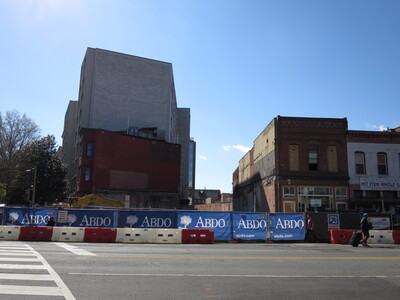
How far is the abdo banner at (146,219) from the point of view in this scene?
20.7m

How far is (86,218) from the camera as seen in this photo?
2080cm

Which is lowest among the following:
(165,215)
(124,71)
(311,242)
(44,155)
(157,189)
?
(311,242)

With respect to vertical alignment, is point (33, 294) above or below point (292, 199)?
below

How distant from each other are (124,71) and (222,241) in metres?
45.4

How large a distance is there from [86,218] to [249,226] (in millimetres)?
9392

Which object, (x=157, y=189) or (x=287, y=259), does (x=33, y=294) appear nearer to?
(x=287, y=259)

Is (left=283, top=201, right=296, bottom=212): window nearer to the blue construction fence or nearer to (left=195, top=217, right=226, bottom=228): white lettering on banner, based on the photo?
the blue construction fence

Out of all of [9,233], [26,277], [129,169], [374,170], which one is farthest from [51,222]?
[129,169]

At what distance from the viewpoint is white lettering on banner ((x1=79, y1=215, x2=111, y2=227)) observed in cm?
2069

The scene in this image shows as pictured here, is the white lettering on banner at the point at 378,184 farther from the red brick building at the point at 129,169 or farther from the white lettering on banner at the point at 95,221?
the red brick building at the point at 129,169

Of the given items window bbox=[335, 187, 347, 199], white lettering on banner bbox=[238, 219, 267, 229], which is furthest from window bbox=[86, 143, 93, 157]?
white lettering on banner bbox=[238, 219, 267, 229]

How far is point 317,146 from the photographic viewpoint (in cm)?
3253

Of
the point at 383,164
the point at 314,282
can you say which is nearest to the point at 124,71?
the point at 383,164

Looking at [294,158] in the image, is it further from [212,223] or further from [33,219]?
[33,219]
